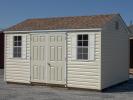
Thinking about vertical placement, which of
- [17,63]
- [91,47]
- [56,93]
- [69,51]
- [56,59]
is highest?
[91,47]

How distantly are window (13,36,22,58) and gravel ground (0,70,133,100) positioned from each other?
1622 mm

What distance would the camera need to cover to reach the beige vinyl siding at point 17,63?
49.2ft

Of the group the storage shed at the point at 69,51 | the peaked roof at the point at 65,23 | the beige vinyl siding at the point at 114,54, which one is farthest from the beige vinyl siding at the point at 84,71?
the peaked roof at the point at 65,23

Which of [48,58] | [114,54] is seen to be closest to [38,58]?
[48,58]

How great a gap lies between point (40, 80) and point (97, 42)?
3.42 m

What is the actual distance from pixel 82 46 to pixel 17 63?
3667 mm

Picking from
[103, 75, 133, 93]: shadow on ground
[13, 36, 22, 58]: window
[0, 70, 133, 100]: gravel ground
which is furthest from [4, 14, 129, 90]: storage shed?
[0, 70, 133, 100]: gravel ground

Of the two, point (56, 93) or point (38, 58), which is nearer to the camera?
point (56, 93)

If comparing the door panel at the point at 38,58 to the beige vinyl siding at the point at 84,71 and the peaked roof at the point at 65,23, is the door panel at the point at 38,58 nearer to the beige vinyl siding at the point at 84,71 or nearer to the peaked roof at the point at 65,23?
the peaked roof at the point at 65,23

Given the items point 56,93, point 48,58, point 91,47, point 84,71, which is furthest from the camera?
point 48,58

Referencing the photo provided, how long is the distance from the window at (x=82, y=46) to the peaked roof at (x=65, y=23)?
0.43 metres

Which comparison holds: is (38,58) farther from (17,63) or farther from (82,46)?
(82,46)

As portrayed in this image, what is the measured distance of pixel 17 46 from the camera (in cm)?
1527

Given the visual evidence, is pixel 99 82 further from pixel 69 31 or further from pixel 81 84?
pixel 69 31
